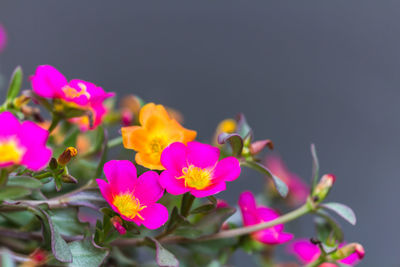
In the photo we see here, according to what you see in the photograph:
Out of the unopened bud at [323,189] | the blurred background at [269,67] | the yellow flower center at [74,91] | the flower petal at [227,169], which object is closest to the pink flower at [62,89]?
the yellow flower center at [74,91]

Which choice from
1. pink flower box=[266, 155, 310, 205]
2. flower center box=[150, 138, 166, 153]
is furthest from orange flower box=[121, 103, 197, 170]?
pink flower box=[266, 155, 310, 205]

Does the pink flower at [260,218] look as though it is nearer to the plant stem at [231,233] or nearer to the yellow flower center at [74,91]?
the plant stem at [231,233]

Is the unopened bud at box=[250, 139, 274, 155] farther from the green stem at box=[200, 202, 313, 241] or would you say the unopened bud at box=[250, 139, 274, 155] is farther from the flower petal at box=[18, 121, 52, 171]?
the flower petal at box=[18, 121, 52, 171]

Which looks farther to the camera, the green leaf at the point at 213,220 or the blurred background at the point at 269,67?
A: the blurred background at the point at 269,67

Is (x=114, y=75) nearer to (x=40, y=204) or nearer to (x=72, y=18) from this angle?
(x=72, y=18)

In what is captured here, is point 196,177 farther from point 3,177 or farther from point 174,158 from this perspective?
point 3,177
